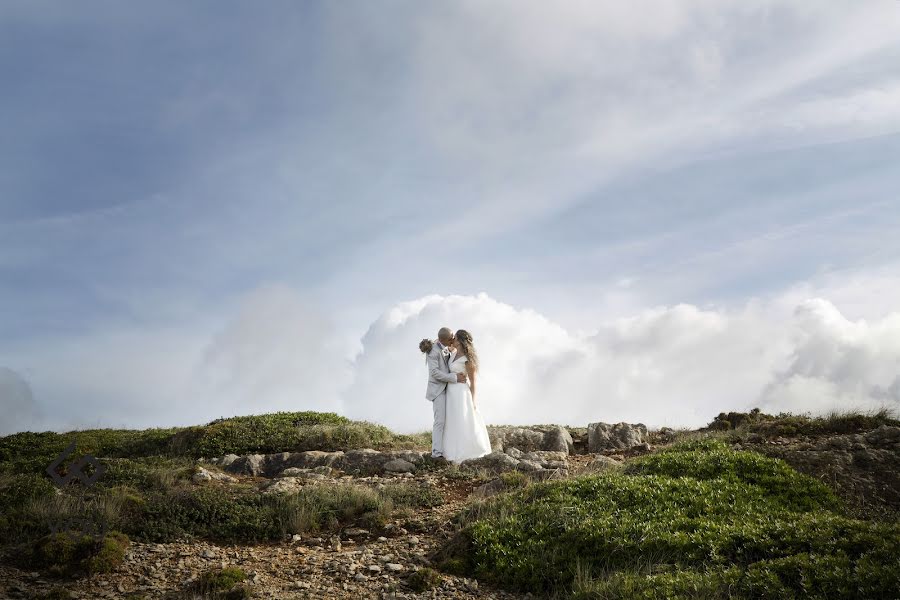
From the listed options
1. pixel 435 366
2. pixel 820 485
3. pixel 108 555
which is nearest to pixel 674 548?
pixel 820 485

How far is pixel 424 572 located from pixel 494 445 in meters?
13.0

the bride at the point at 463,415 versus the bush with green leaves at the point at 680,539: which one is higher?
the bride at the point at 463,415

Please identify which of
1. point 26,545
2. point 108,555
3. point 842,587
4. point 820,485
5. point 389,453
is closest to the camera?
point 842,587

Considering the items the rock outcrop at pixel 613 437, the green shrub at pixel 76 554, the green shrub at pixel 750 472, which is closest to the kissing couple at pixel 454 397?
the rock outcrop at pixel 613 437

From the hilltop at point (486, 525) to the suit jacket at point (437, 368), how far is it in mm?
2278

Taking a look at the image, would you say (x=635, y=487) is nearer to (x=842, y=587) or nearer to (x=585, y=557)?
(x=585, y=557)

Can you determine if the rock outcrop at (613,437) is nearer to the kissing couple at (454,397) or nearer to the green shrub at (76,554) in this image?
the kissing couple at (454,397)

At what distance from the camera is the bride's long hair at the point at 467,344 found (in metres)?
21.1

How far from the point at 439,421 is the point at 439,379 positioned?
1314 mm

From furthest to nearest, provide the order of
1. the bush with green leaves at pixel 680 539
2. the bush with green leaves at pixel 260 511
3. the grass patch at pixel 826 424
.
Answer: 1. the grass patch at pixel 826 424
2. the bush with green leaves at pixel 260 511
3. the bush with green leaves at pixel 680 539

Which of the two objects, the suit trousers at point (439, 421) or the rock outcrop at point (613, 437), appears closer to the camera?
the suit trousers at point (439, 421)

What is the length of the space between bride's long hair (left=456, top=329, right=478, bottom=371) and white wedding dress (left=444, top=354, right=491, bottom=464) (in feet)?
0.65

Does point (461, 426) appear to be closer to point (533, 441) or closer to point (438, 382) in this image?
point (438, 382)

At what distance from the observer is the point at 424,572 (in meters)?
11.0
